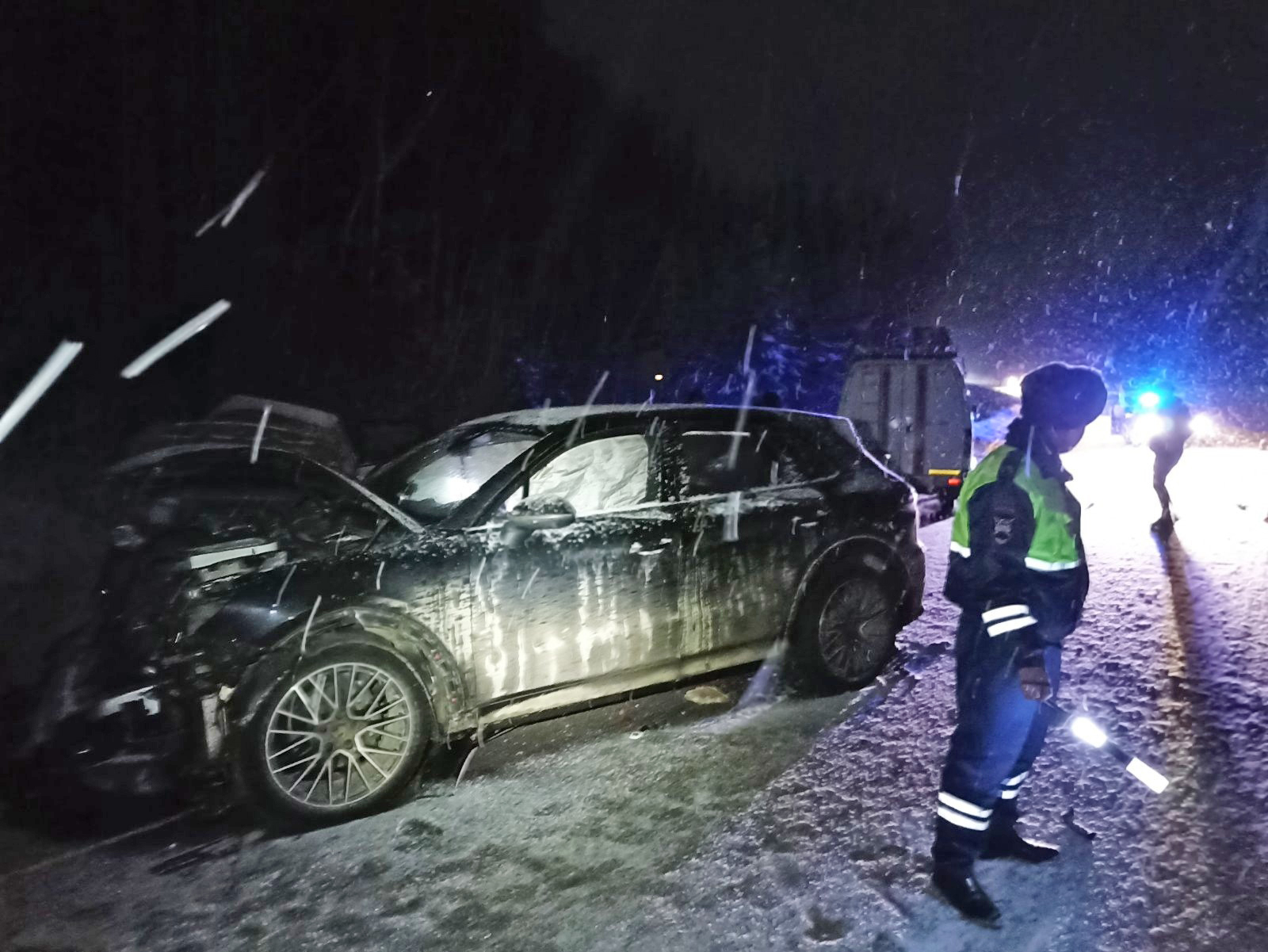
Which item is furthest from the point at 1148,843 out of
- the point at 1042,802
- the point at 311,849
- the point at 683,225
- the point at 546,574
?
the point at 683,225

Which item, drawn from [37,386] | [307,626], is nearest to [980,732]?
Answer: [307,626]

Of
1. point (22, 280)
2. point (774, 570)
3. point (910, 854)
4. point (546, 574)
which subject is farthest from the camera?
point (22, 280)

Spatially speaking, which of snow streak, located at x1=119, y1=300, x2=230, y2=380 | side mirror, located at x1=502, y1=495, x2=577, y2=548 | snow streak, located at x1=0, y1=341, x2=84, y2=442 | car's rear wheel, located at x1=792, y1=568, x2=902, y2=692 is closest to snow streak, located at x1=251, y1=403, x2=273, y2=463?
side mirror, located at x1=502, y1=495, x2=577, y2=548

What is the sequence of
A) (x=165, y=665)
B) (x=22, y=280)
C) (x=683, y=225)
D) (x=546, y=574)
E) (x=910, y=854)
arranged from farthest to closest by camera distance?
(x=683, y=225) → (x=22, y=280) → (x=546, y=574) → (x=165, y=665) → (x=910, y=854)

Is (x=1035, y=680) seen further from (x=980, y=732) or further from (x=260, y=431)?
(x=260, y=431)

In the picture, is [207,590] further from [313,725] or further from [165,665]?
[313,725]

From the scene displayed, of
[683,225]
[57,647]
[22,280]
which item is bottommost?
[57,647]

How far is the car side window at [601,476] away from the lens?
193 inches

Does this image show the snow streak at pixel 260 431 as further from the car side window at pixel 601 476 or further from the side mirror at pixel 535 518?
the side mirror at pixel 535 518

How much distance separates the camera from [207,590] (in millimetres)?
3705

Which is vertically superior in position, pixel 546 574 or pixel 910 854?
pixel 546 574

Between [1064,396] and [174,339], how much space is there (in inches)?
631

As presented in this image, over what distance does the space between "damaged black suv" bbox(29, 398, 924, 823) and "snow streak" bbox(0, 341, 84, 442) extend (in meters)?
9.68

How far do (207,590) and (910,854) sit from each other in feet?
9.76
